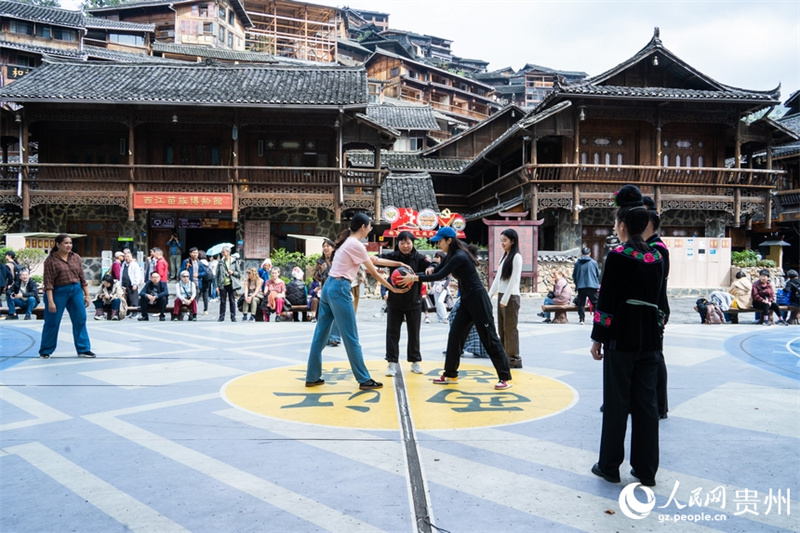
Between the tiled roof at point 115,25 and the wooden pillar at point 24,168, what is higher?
the tiled roof at point 115,25

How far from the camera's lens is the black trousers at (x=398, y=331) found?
6.84 m

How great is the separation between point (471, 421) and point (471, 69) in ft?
232

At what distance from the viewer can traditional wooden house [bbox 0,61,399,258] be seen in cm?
2192

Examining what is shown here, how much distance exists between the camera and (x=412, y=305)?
274 inches

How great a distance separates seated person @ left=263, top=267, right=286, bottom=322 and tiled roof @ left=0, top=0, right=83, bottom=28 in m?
38.1

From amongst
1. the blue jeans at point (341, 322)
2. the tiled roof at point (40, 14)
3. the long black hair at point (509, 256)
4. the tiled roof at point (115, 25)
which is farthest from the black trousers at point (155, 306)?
the tiled roof at point (115, 25)

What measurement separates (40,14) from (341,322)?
46383 millimetres

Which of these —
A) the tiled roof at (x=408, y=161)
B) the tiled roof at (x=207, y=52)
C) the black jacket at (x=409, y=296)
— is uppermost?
the tiled roof at (x=207, y=52)

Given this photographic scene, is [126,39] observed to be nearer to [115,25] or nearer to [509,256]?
[115,25]

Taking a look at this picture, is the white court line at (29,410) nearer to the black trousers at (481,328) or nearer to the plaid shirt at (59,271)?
the plaid shirt at (59,271)

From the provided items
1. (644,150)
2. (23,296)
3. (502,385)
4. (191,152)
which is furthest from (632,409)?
(191,152)

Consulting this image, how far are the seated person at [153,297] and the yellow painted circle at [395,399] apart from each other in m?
7.26

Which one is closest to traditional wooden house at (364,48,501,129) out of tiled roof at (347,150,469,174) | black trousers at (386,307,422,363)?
tiled roof at (347,150,469,174)

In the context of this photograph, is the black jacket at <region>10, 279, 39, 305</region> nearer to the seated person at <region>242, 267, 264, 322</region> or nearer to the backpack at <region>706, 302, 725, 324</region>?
the seated person at <region>242, 267, 264, 322</region>
